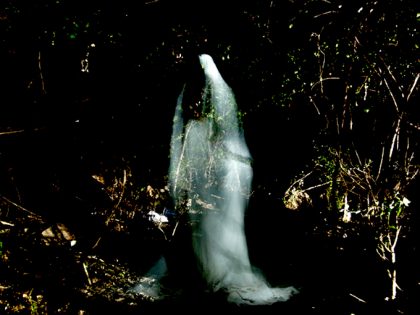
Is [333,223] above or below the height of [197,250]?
above

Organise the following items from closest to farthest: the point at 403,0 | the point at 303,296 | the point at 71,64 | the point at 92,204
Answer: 1. the point at 403,0
2. the point at 303,296
3. the point at 71,64
4. the point at 92,204

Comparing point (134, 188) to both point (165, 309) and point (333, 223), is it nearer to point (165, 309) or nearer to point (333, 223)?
point (165, 309)

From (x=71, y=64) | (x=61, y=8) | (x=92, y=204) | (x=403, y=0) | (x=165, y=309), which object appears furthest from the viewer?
(x=92, y=204)

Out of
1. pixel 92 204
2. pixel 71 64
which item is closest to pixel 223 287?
pixel 92 204

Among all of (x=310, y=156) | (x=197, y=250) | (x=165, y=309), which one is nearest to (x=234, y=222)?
(x=197, y=250)

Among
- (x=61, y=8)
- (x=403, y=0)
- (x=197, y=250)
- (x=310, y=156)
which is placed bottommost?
(x=197, y=250)

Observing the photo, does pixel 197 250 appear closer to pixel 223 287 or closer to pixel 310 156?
pixel 223 287

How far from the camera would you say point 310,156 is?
33.0ft

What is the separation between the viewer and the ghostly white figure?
26.0 feet

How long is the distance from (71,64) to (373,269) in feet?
28.2

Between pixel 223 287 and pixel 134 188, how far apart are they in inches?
156

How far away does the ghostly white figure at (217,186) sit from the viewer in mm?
7920

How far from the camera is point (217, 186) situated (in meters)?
12.0

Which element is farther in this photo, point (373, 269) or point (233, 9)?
point (233, 9)
